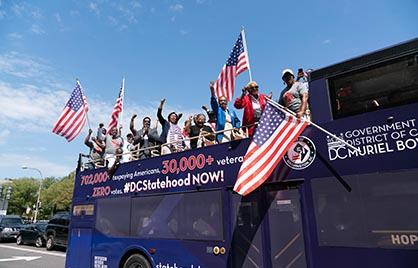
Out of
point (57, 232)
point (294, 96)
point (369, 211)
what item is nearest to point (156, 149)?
point (294, 96)

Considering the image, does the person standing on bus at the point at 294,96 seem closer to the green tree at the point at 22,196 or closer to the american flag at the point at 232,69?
the american flag at the point at 232,69

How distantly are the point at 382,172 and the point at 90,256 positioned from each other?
708 centimetres

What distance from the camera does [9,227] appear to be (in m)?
21.3

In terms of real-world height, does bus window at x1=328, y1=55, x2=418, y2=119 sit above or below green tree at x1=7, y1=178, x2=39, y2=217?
below

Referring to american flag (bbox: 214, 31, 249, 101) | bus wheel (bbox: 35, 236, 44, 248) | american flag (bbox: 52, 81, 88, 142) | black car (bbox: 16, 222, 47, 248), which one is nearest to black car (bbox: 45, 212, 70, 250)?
black car (bbox: 16, 222, 47, 248)

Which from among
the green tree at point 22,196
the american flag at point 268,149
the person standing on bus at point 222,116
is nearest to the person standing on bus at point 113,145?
the person standing on bus at point 222,116

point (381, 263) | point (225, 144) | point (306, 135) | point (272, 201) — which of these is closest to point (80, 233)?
point (225, 144)

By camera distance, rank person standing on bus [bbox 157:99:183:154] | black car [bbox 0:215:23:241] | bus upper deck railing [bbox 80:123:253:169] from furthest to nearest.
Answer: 1. black car [bbox 0:215:23:241]
2. person standing on bus [bbox 157:99:183:154]
3. bus upper deck railing [bbox 80:123:253:169]

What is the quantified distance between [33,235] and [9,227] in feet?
14.8

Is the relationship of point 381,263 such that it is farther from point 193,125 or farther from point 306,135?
point 193,125

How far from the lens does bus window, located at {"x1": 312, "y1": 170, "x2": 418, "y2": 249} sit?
150 inches

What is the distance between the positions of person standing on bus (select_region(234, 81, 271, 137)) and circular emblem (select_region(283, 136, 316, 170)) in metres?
0.97

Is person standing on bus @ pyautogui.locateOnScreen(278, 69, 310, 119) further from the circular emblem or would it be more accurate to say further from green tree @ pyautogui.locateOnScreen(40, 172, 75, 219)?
green tree @ pyautogui.locateOnScreen(40, 172, 75, 219)

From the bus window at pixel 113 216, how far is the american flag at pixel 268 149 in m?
3.64
